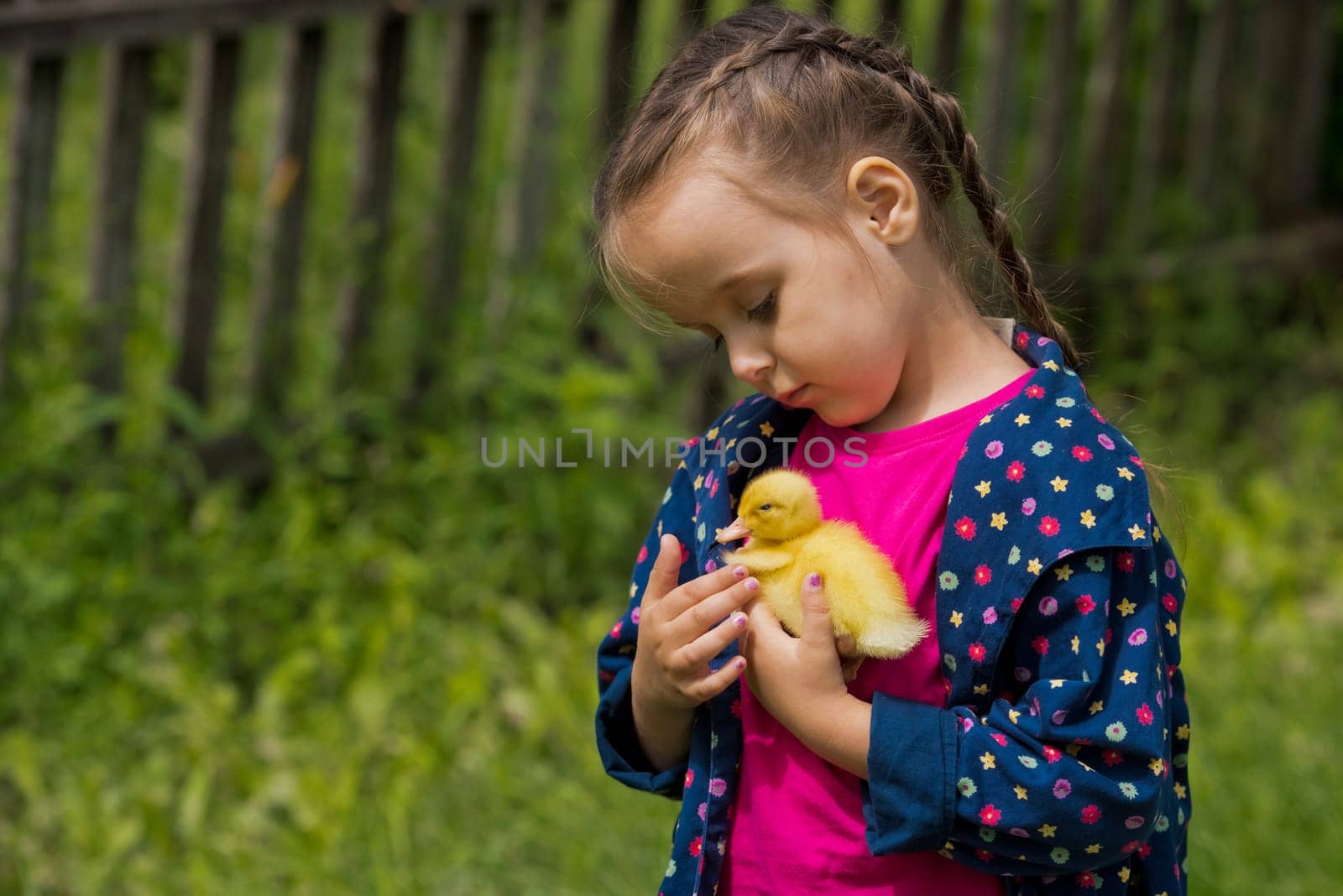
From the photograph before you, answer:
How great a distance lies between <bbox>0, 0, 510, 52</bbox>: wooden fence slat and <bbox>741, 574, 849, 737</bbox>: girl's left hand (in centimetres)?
304

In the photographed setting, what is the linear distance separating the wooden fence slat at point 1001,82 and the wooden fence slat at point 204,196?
109 inches

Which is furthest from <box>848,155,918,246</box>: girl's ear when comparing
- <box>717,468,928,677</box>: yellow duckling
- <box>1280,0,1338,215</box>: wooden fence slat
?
<box>1280,0,1338,215</box>: wooden fence slat

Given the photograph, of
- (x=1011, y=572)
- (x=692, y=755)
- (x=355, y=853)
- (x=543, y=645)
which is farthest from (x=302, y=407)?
(x=1011, y=572)

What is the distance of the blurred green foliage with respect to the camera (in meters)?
3.25

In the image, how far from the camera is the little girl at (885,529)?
5.01 feet

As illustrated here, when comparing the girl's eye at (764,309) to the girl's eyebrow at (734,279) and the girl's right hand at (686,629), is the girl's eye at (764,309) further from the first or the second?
the girl's right hand at (686,629)

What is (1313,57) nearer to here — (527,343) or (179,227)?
(527,343)

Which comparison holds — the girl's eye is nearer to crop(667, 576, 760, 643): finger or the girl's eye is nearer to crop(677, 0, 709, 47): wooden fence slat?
crop(667, 576, 760, 643): finger

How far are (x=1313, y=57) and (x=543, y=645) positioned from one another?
184 inches

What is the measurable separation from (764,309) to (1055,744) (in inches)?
22.1

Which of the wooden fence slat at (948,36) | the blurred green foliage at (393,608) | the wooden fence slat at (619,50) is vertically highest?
the wooden fence slat at (948,36)

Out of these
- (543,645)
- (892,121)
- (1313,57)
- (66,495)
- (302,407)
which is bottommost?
(543,645)

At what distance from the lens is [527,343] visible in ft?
14.2

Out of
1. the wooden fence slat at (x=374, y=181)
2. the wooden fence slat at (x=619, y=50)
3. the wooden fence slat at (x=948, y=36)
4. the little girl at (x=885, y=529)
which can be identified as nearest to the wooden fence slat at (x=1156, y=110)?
the wooden fence slat at (x=948, y=36)
